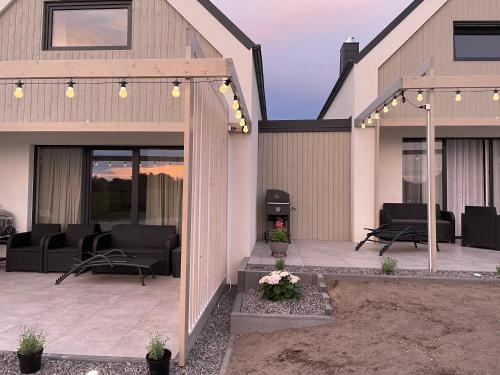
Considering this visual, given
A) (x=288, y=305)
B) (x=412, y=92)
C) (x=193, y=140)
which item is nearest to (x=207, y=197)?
(x=193, y=140)

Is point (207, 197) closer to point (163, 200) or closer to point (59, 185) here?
point (163, 200)

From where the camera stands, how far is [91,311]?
4.24m

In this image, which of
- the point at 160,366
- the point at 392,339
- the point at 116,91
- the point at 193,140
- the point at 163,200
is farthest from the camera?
the point at 163,200

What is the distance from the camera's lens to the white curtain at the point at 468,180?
8.19 metres

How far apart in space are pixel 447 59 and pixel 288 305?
6.49 m

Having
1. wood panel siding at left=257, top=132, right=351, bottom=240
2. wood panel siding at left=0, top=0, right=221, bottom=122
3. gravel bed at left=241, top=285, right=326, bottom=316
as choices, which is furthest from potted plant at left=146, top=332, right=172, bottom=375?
wood panel siding at left=257, top=132, right=351, bottom=240

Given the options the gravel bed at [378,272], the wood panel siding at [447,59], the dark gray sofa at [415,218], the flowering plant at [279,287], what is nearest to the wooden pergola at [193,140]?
the flowering plant at [279,287]

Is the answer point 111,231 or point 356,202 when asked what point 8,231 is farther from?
point 356,202

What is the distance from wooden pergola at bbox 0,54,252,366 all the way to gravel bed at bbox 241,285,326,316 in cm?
50

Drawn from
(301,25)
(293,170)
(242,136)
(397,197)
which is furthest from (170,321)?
(301,25)

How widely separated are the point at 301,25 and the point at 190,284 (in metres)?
14.0

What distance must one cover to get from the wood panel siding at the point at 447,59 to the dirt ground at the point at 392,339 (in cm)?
438

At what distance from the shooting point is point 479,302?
13.7 ft

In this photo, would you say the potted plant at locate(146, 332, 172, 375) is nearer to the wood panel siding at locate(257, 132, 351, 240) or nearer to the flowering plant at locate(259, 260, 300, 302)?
the flowering plant at locate(259, 260, 300, 302)
